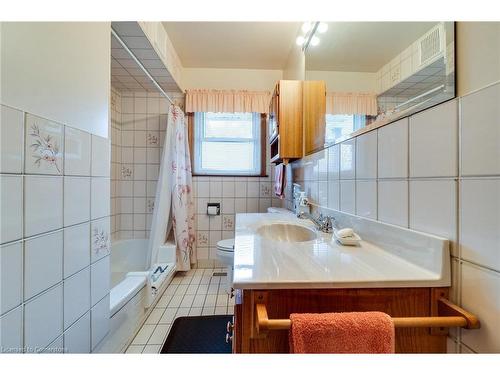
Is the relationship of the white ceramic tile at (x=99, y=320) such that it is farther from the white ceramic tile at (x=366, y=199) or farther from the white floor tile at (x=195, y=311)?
the white ceramic tile at (x=366, y=199)

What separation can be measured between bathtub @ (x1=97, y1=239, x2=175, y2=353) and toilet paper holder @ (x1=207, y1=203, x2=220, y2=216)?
1.75 feet

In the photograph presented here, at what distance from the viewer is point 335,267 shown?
2.22 feet

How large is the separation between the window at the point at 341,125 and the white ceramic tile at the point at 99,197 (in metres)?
1.21

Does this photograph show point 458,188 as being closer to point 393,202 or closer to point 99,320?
point 393,202

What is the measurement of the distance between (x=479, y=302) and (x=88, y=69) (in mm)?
1463

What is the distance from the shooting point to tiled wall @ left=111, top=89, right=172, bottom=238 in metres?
2.53

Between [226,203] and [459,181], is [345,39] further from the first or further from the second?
[226,203]

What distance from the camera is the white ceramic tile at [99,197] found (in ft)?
3.10

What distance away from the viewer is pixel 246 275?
2.01 ft

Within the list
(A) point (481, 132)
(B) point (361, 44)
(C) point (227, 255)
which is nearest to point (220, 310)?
(C) point (227, 255)

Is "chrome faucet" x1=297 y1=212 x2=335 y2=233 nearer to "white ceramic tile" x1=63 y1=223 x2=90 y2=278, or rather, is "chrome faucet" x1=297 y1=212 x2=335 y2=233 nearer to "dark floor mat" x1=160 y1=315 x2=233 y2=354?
"dark floor mat" x1=160 y1=315 x2=233 y2=354

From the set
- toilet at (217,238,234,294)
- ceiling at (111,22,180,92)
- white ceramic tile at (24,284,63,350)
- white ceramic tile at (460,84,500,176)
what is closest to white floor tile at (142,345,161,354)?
toilet at (217,238,234,294)

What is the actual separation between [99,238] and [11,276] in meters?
0.39

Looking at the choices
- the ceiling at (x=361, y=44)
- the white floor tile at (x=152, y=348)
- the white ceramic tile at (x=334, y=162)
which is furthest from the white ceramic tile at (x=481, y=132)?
the white floor tile at (x=152, y=348)
